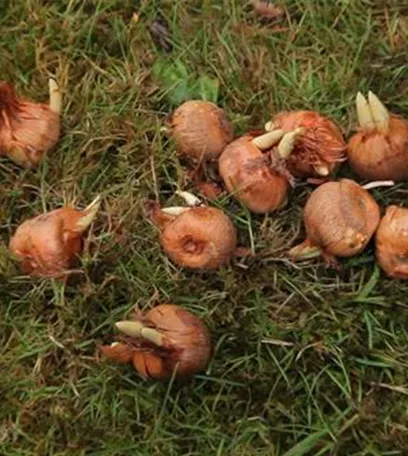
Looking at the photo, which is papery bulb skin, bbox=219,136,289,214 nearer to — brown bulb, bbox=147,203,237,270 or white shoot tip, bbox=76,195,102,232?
brown bulb, bbox=147,203,237,270

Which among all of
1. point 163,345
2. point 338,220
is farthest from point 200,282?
point 338,220

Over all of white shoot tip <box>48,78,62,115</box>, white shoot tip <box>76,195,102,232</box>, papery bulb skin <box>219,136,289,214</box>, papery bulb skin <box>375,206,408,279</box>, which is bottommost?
papery bulb skin <box>375,206,408,279</box>

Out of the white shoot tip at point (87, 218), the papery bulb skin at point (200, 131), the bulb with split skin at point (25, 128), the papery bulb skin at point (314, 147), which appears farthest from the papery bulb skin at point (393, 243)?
the bulb with split skin at point (25, 128)

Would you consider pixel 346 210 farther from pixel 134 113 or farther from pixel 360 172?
pixel 134 113

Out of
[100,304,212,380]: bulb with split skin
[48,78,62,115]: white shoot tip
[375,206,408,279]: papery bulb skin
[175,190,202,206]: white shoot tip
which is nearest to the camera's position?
[100,304,212,380]: bulb with split skin

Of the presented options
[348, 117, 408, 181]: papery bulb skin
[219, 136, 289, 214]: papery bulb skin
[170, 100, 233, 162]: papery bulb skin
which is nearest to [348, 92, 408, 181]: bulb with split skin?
[348, 117, 408, 181]: papery bulb skin

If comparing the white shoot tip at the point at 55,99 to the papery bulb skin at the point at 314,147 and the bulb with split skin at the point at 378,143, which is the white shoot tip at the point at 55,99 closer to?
the papery bulb skin at the point at 314,147

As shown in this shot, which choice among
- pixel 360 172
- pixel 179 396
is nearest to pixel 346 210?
pixel 360 172

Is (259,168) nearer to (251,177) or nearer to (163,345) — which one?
(251,177)
